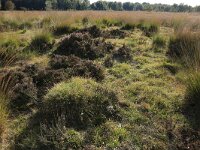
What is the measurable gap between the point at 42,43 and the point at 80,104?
15.5 feet

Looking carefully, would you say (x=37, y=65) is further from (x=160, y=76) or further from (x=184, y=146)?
(x=184, y=146)

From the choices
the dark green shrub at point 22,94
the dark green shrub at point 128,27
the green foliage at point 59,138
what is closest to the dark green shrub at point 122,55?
the dark green shrub at point 22,94

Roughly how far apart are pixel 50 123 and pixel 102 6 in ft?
197

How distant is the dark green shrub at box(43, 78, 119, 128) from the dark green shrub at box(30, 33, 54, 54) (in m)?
3.94

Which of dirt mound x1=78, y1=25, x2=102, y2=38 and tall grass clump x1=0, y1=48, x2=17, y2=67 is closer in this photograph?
tall grass clump x1=0, y1=48, x2=17, y2=67

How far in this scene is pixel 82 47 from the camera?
308 inches

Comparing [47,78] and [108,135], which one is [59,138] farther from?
[47,78]

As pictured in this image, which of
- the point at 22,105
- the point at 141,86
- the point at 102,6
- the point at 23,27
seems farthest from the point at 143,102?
the point at 102,6

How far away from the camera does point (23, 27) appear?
42.4 feet

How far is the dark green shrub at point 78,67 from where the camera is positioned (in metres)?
5.97

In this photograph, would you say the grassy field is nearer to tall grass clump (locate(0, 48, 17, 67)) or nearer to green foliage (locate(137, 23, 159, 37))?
tall grass clump (locate(0, 48, 17, 67))

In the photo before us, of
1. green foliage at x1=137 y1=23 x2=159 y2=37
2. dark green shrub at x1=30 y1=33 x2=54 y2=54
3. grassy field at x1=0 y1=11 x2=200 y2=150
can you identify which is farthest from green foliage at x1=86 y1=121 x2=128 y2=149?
green foliage at x1=137 y1=23 x2=159 y2=37

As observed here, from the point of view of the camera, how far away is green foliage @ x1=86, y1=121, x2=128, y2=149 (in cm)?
405

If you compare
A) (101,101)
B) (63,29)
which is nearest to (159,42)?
(63,29)
